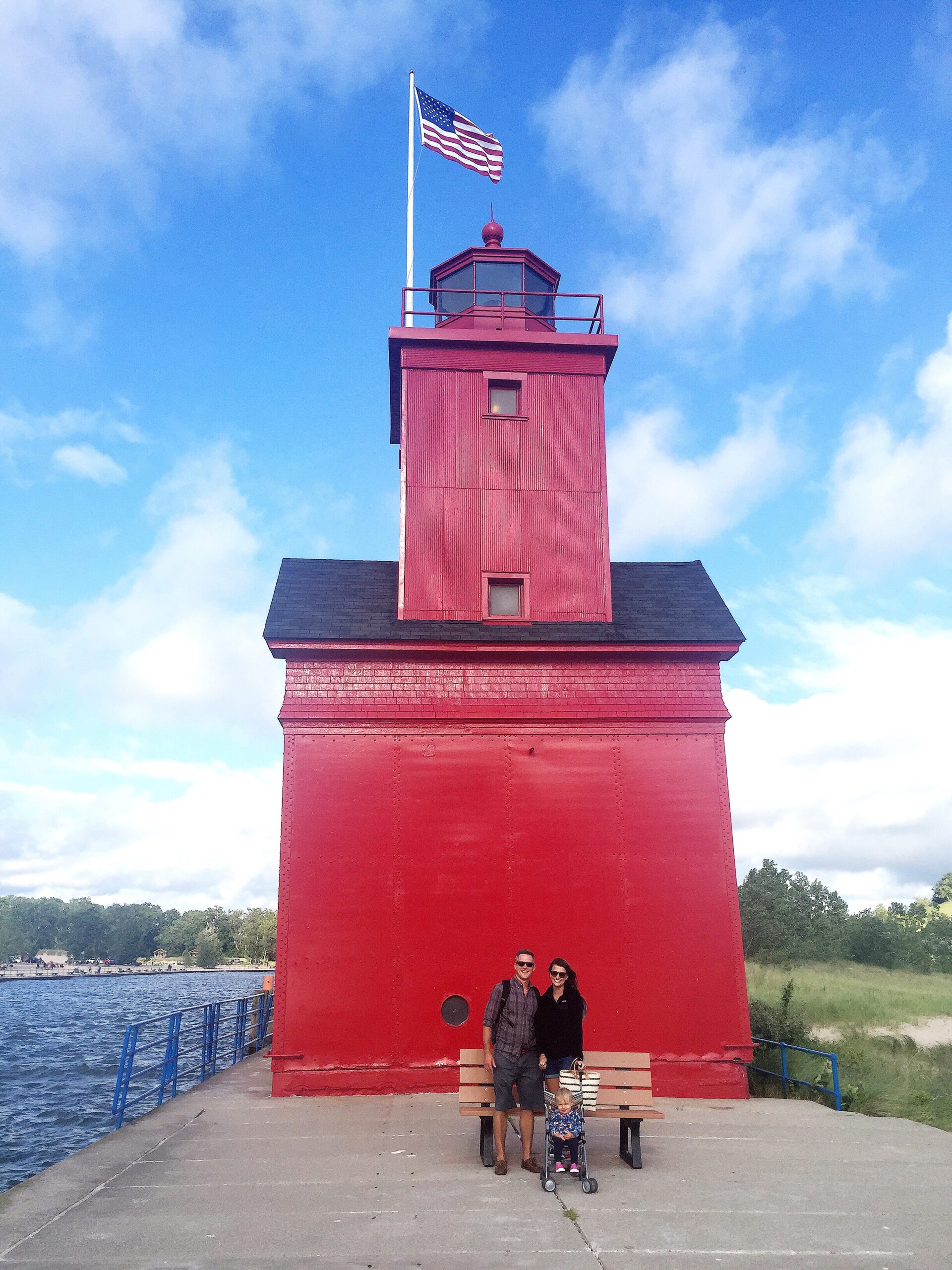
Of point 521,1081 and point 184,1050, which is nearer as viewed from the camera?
point 521,1081

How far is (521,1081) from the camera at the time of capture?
7.48m

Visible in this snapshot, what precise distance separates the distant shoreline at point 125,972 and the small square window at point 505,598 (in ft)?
406

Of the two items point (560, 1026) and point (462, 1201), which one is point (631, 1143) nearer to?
point (560, 1026)

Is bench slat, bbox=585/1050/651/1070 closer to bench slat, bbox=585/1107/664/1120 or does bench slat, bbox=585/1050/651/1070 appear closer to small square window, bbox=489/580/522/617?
bench slat, bbox=585/1107/664/1120

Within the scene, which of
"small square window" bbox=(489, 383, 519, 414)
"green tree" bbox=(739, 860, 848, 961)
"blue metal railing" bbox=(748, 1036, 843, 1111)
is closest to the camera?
"blue metal railing" bbox=(748, 1036, 843, 1111)

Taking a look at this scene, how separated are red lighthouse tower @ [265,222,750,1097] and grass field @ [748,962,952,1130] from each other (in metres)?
2.27

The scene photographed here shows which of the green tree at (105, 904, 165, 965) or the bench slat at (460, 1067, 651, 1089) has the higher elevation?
the bench slat at (460, 1067, 651, 1089)

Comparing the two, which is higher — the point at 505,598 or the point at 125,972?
the point at 505,598

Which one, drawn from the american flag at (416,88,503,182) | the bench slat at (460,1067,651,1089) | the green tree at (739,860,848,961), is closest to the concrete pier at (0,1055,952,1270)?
the bench slat at (460,1067,651,1089)

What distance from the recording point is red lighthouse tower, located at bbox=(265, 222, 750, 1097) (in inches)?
461

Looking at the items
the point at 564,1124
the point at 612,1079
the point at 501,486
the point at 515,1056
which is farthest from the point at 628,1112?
the point at 501,486

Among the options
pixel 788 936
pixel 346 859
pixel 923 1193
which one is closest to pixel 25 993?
pixel 788 936

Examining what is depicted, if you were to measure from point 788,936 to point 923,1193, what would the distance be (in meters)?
47.0

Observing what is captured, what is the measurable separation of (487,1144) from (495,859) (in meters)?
4.70
